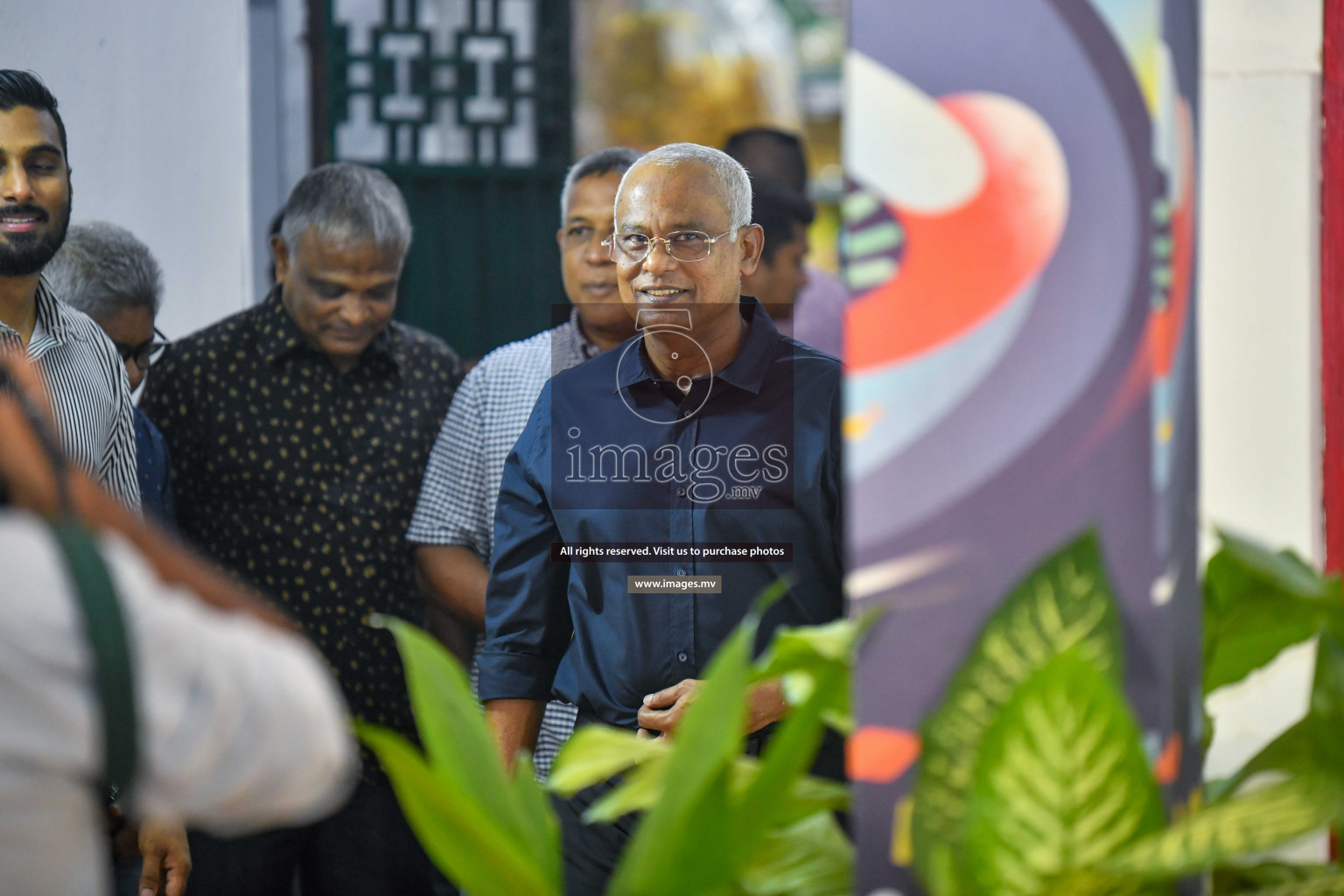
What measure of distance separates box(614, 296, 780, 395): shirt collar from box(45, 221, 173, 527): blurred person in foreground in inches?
41.6

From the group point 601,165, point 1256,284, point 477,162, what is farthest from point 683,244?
point 477,162

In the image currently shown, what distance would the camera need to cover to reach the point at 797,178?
3592mm

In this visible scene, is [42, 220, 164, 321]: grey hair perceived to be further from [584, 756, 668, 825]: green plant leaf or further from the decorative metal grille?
[584, 756, 668, 825]: green plant leaf

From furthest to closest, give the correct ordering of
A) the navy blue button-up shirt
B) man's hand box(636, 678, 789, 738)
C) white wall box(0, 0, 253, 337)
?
white wall box(0, 0, 253, 337)
the navy blue button-up shirt
man's hand box(636, 678, 789, 738)

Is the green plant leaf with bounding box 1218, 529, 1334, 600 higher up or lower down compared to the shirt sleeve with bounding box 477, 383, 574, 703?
higher up

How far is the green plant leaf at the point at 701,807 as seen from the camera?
1.09 m

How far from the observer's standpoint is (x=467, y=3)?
3.81 m

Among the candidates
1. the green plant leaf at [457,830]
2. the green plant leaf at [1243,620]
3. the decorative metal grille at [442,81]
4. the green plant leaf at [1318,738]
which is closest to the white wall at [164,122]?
the decorative metal grille at [442,81]

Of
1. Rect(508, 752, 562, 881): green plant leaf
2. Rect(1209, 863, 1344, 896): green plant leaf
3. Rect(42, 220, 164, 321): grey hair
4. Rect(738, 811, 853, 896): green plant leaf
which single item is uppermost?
Rect(42, 220, 164, 321): grey hair

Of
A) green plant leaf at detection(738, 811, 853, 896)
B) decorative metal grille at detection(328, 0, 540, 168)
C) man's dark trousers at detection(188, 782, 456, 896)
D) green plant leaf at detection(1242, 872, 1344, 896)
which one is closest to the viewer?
green plant leaf at detection(1242, 872, 1344, 896)

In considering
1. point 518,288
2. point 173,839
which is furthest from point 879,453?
point 518,288

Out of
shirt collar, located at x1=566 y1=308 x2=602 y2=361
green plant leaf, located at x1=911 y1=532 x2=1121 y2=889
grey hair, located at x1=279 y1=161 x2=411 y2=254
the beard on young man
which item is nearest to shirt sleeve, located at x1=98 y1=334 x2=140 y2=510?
the beard on young man

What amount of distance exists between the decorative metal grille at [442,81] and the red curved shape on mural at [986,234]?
2.72 m

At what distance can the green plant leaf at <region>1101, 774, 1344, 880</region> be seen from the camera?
1.06 m
